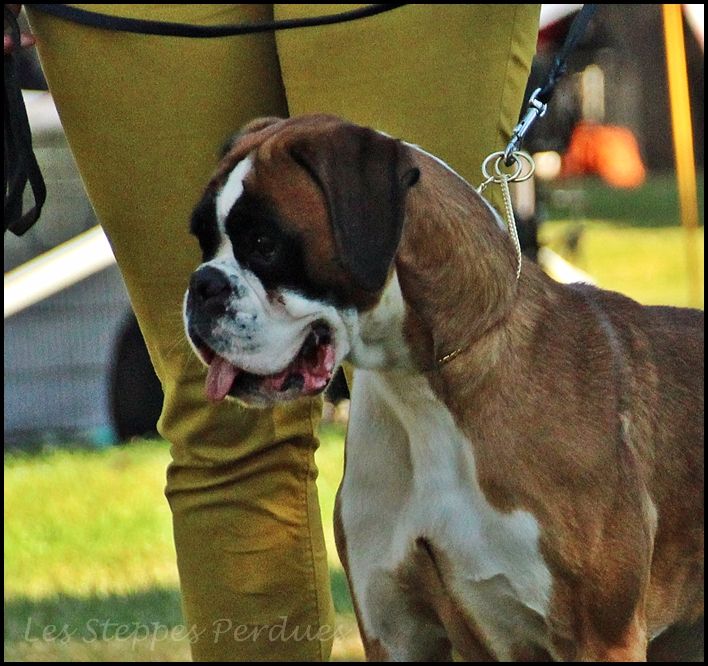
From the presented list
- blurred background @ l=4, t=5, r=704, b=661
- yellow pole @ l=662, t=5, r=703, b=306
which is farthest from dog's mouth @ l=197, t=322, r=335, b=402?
yellow pole @ l=662, t=5, r=703, b=306

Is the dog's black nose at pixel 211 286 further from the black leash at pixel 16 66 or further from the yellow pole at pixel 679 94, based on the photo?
the yellow pole at pixel 679 94

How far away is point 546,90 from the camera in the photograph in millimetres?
2816

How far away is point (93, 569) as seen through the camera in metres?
4.52

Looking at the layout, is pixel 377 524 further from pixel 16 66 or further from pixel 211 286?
pixel 16 66

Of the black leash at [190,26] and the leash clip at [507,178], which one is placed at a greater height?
the black leash at [190,26]

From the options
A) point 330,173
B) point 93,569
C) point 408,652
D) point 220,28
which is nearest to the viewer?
point 330,173

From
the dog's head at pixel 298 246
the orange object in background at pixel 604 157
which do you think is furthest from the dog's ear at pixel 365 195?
the orange object in background at pixel 604 157

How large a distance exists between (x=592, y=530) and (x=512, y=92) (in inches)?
31.3

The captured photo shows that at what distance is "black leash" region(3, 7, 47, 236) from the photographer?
282 cm

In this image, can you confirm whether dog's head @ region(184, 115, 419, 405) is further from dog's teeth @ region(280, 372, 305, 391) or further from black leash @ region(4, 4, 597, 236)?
black leash @ region(4, 4, 597, 236)

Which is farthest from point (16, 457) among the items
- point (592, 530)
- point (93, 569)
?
point (592, 530)

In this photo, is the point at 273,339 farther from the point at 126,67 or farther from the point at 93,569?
the point at 93,569

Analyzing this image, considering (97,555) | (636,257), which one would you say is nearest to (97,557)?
(97,555)

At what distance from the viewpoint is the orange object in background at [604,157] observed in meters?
14.1
